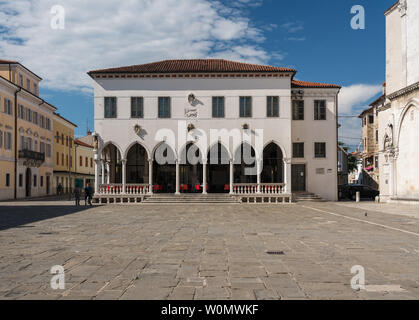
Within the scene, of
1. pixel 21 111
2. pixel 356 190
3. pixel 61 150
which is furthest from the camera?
pixel 61 150

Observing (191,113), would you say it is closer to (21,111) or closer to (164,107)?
(164,107)

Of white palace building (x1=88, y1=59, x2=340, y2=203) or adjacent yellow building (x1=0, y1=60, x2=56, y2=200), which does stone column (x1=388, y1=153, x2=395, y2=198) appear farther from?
adjacent yellow building (x1=0, y1=60, x2=56, y2=200)

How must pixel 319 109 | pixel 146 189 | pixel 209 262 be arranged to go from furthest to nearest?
1. pixel 319 109
2. pixel 146 189
3. pixel 209 262

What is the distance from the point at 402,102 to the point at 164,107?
676 inches

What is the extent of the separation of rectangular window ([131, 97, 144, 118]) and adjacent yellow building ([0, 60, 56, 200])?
13.7m

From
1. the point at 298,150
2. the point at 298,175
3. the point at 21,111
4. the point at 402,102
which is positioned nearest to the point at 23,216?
the point at 298,175

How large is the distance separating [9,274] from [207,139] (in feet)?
85.0

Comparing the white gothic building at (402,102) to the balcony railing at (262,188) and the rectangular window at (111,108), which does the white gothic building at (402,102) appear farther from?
the rectangular window at (111,108)

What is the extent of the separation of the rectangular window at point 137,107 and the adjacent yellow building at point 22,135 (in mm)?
13660

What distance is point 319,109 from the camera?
3462cm

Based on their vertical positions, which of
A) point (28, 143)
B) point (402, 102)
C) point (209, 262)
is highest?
point (402, 102)

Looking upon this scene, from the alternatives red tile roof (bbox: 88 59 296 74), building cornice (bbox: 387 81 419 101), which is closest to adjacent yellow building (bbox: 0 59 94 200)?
red tile roof (bbox: 88 59 296 74)
